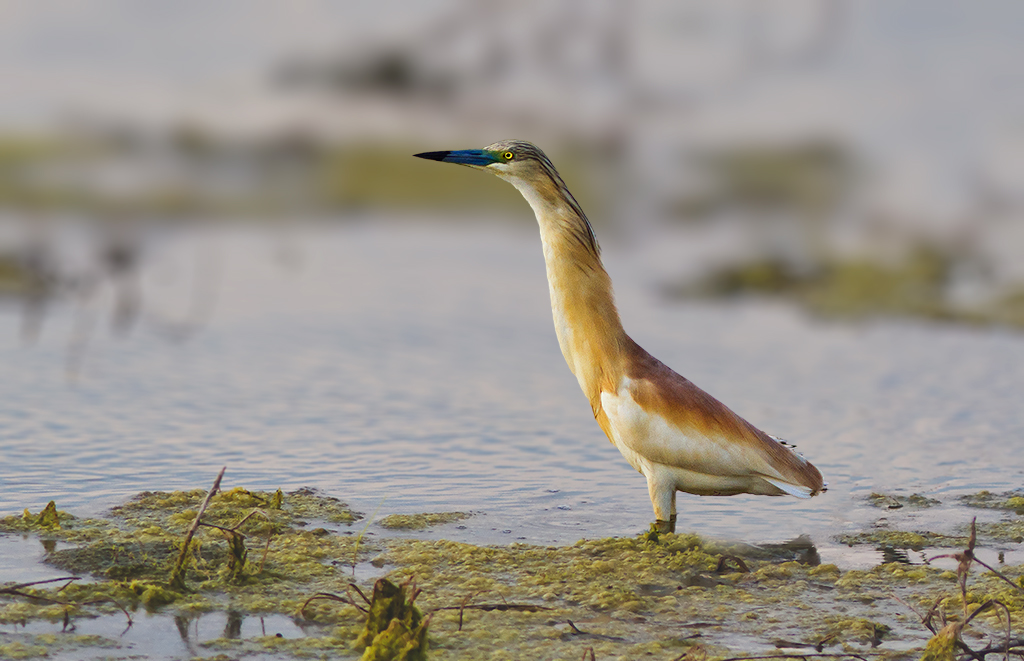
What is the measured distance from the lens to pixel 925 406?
848 cm

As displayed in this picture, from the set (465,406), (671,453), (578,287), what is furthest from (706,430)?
(465,406)

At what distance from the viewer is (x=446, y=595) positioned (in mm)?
4297

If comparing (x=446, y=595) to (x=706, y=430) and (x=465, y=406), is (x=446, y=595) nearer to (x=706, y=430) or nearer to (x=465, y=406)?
(x=706, y=430)

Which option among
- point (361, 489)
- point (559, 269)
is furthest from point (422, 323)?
point (559, 269)

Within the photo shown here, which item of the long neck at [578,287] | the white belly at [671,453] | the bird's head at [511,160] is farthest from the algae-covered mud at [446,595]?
the bird's head at [511,160]

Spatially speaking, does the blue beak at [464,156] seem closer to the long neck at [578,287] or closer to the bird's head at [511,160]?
the bird's head at [511,160]

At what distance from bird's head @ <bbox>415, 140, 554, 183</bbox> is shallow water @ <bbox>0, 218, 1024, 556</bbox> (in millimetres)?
1466

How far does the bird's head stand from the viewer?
5.11m

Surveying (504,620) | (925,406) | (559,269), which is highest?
(559,269)

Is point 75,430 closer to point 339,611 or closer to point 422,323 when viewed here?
point 339,611

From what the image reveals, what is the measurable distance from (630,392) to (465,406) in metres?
3.12

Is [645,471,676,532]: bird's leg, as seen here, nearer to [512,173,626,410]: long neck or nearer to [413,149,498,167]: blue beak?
[512,173,626,410]: long neck

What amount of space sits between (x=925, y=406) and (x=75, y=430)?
17.6 ft

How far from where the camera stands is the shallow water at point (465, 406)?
5805 mm
